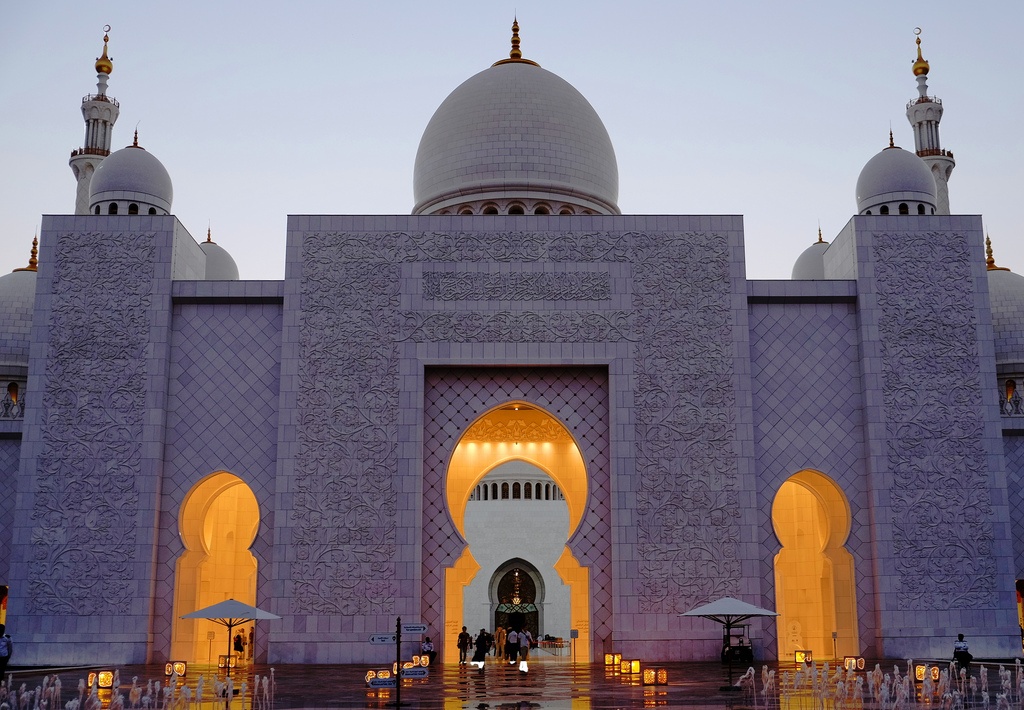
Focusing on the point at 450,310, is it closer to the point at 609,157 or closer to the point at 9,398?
the point at 609,157

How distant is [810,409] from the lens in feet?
56.2

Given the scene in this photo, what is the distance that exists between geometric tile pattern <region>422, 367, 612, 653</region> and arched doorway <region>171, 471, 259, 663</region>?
297 centimetres

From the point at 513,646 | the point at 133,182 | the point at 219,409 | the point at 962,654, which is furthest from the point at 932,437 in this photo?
the point at 133,182

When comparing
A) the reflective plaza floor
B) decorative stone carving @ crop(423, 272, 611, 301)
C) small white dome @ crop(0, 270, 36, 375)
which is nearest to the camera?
the reflective plaza floor

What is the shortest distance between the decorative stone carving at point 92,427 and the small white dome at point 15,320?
352 cm

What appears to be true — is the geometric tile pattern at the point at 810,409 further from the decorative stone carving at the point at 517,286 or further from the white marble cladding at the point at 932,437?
the decorative stone carving at the point at 517,286

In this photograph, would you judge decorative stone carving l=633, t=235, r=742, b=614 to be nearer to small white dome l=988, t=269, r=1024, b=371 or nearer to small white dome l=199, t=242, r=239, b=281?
small white dome l=988, t=269, r=1024, b=371

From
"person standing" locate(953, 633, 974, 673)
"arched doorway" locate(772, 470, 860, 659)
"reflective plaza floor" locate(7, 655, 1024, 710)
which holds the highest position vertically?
"arched doorway" locate(772, 470, 860, 659)

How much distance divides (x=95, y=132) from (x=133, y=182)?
448 centimetres

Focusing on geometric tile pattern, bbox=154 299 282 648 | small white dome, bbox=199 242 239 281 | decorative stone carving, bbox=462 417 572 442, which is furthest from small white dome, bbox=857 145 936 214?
small white dome, bbox=199 242 239 281

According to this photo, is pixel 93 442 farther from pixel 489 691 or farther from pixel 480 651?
pixel 489 691

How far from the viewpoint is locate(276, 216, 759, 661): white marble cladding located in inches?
635

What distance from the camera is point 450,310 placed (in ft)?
56.2

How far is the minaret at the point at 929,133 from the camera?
22453mm
